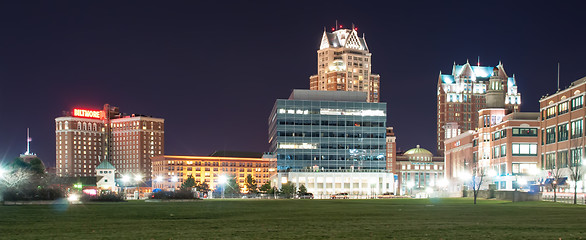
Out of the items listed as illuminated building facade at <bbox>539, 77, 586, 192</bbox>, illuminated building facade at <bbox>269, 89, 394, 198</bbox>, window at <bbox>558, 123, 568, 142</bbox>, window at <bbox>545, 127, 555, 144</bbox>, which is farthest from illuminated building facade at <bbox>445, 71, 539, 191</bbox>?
illuminated building facade at <bbox>269, 89, 394, 198</bbox>

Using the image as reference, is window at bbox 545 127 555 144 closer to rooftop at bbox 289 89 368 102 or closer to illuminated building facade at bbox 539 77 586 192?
illuminated building facade at bbox 539 77 586 192

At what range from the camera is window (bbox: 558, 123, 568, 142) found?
116131mm

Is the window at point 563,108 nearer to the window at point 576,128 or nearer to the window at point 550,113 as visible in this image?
the window at point 550,113

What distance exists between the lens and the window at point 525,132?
146 m

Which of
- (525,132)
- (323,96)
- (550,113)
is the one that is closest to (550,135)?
(550,113)

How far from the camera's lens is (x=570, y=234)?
28266 mm

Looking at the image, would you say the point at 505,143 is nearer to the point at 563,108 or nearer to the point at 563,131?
the point at 563,108

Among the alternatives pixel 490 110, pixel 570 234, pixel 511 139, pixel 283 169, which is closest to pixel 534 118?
pixel 511 139

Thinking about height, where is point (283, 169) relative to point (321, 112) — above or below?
below

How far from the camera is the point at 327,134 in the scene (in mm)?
189000

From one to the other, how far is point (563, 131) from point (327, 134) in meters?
80.8

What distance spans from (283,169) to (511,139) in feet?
218

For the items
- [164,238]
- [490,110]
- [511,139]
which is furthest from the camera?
[490,110]

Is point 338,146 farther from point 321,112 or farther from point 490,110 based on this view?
point 490,110
